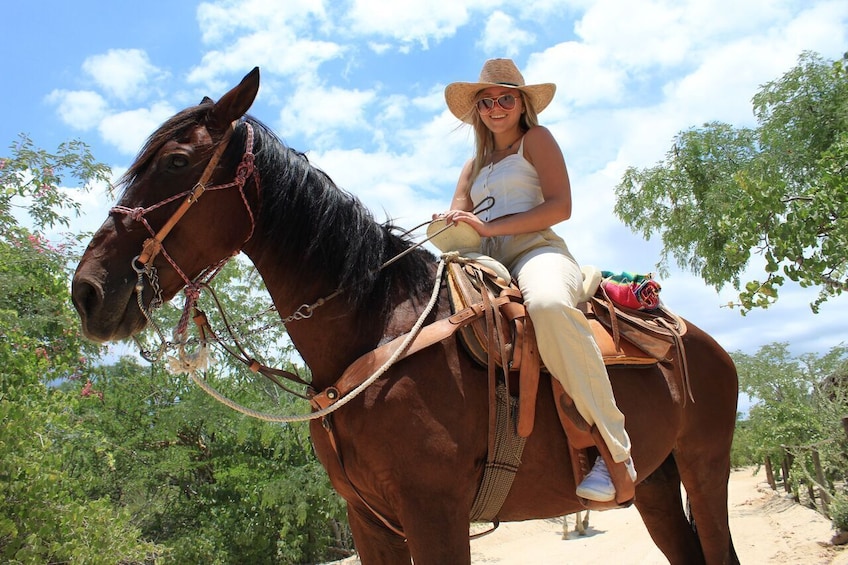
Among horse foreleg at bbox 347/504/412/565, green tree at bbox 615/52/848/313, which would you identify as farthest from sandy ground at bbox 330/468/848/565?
horse foreleg at bbox 347/504/412/565

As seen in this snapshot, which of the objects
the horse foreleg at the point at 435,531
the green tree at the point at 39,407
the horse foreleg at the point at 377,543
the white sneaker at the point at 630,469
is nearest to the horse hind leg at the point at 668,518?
the white sneaker at the point at 630,469

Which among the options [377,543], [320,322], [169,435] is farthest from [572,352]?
[169,435]

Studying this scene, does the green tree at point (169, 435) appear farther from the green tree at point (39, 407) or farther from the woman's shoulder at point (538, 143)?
the woman's shoulder at point (538, 143)

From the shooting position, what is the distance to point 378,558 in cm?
Answer: 272

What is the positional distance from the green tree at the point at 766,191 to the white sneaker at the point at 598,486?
324 cm

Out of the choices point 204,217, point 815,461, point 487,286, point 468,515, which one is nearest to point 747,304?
point 487,286

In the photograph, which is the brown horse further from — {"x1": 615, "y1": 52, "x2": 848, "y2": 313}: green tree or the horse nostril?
{"x1": 615, "y1": 52, "x2": 848, "y2": 313}: green tree

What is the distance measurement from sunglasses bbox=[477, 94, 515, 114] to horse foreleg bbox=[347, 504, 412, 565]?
2081 mm

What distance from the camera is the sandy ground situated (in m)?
9.27

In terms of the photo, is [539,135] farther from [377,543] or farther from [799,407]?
[799,407]

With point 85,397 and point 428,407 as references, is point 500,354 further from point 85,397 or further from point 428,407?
point 85,397

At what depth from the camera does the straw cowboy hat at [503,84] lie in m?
3.25

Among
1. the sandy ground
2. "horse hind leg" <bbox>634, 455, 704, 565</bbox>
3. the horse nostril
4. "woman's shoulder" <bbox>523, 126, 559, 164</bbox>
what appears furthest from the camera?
the sandy ground

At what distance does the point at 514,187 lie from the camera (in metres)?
3.09
